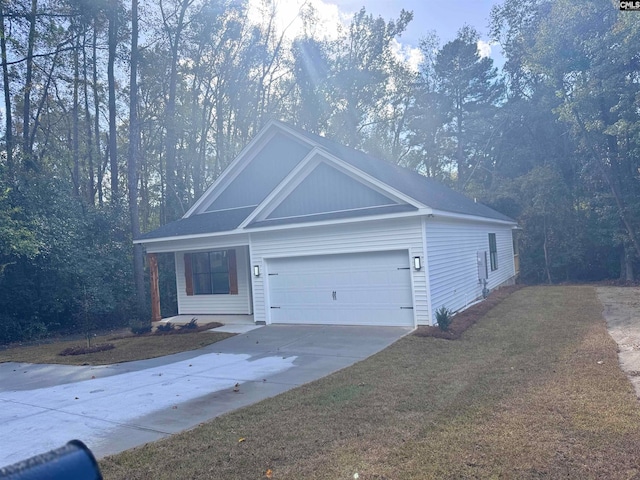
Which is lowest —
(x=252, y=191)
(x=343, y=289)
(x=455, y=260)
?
(x=343, y=289)

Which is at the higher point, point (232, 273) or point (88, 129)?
point (88, 129)

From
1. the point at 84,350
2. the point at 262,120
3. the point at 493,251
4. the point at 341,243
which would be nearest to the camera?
the point at 84,350

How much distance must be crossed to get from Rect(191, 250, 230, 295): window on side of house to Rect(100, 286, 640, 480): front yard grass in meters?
8.92

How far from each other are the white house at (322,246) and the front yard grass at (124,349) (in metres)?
2.17

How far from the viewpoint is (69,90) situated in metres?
23.2

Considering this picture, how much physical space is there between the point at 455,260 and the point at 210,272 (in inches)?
309

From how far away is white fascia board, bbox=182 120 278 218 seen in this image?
16094 mm

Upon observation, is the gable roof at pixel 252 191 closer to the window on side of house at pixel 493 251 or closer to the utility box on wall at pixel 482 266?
the window on side of house at pixel 493 251

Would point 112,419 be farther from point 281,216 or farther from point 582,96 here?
point 582,96

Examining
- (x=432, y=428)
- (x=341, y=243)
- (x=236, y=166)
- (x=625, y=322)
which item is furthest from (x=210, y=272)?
(x=432, y=428)

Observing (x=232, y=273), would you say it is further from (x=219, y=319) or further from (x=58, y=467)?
(x=58, y=467)

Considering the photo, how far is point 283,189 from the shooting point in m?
13.0

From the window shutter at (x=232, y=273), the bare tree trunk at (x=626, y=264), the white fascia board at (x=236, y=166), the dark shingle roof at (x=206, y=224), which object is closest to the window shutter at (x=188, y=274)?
the dark shingle roof at (x=206, y=224)

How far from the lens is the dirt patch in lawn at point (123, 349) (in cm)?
1004
